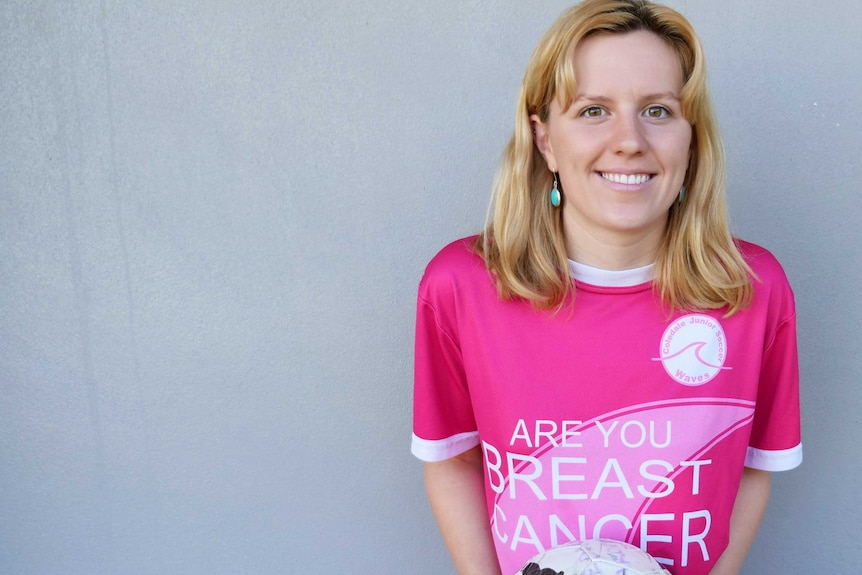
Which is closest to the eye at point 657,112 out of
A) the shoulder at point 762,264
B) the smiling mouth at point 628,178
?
the smiling mouth at point 628,178

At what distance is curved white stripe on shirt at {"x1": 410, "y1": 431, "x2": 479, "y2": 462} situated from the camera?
1721 millimetres

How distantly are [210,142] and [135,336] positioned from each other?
1.76 ft

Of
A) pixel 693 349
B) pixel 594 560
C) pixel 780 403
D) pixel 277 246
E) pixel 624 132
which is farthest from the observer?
pixel 277 246

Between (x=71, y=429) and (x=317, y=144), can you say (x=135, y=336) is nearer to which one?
(x=71, y=429)

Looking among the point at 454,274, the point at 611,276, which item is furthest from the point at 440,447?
the point at 611,276

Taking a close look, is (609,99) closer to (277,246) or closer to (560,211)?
(560,211)

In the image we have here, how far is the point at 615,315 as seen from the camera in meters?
1.60

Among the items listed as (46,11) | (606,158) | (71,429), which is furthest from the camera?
(71,429)

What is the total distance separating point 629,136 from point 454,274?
444mm

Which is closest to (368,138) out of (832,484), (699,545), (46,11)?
(46,11)

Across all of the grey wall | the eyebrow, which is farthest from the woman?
the grey wall

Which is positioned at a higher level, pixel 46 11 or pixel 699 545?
pixel 46 11

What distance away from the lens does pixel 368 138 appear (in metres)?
2.00

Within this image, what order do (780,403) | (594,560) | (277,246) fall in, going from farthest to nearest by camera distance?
1. (277,246)
2. (780,403)
3. (594,560)
